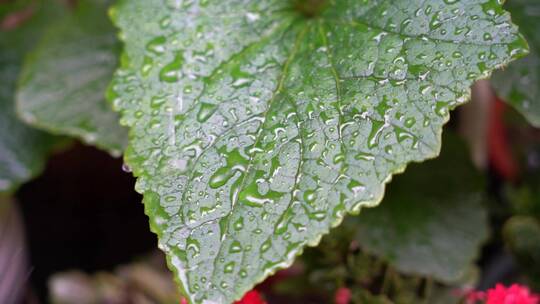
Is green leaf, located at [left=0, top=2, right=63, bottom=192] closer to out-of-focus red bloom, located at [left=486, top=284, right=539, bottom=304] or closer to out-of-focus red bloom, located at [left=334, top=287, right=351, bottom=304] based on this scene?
out-of-focus red bloom, located at [left=334, top=287, right=351, bottom=304]

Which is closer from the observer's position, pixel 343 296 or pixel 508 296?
pixel 508 296

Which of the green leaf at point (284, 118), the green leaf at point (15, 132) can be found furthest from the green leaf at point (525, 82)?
the green leaf at point (15, 132)

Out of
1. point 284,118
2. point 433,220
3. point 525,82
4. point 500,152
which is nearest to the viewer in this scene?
point 284,118

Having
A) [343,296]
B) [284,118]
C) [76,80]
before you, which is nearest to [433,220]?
[343,296]

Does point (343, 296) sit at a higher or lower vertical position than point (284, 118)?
lower

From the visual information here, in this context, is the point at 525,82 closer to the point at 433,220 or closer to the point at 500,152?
the point at 433,220
